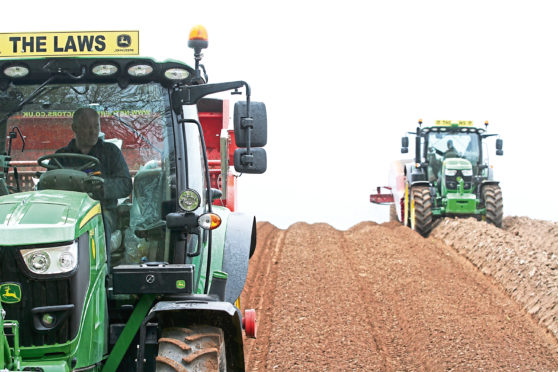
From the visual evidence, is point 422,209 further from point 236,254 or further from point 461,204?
point 236,254

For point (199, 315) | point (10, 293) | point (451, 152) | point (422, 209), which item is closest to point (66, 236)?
point (10, 293)

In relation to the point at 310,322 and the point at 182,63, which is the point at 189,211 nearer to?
the point at 182,63

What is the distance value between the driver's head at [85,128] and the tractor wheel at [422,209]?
44.8 ft

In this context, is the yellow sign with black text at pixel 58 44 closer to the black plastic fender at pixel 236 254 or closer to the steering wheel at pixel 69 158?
the steering wheel at pixel 69 158

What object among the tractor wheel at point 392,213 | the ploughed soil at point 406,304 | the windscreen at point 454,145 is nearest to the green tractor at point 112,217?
the ploughed soil at point 406,304

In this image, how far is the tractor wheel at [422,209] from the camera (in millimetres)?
17281

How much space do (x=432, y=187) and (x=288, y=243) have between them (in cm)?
450

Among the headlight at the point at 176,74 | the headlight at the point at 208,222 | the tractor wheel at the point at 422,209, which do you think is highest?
the headlight at the point at 176,74

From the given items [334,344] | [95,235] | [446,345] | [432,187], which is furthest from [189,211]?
[432,187]

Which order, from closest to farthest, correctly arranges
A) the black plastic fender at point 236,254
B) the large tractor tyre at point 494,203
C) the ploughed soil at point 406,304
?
1. the black plastic fender at point 236,254
2. the ploughed soil at point 406,304
3. the large tractor tyre at point 494,203

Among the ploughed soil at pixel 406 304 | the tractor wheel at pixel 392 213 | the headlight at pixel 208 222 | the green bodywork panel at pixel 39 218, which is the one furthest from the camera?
the tractor wheel at pixel 392 213

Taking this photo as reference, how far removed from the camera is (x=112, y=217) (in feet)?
13.7

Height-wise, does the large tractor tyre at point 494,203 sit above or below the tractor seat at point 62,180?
below

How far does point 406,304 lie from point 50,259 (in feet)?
22.7
